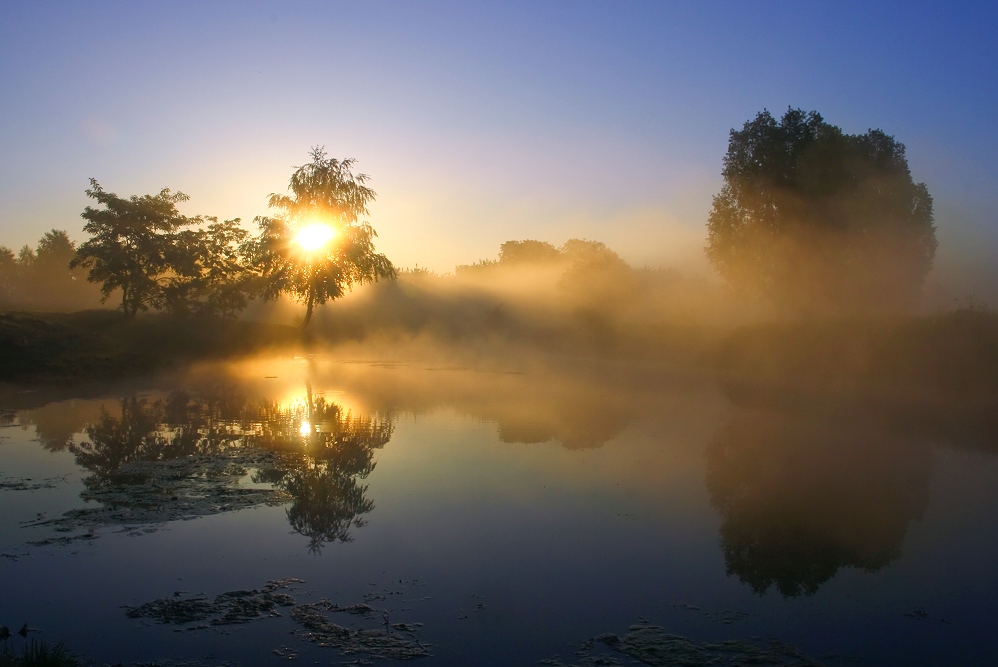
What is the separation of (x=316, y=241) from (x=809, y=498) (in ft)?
127

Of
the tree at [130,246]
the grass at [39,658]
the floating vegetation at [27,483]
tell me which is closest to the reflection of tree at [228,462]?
the floating vegetation at [27,483]

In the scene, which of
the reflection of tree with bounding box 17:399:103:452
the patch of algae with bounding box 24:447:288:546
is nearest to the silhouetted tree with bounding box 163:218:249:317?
the reflection of tree with bounding box 17:399:103:452

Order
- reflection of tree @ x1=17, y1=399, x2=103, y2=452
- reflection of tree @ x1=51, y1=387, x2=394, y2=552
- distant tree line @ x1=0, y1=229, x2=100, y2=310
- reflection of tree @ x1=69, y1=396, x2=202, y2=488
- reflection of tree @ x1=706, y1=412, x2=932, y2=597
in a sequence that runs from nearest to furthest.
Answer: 1. reflection of tree @ x1=706, y1=412, x2=932, y2=597
2. reflection of tree @ x1=51, y1=387, x2=394, y2=552
3. reflection of tree @ x1=69, y1=396, x2=202, y2=488
4. reflection of tree @ x1=17, y1=399, x2=103, y2=452
5. distant tree line @ x1=0, y1=229, x2=100, y2=310

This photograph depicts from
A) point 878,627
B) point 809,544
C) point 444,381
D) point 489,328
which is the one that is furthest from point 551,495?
point 489,328

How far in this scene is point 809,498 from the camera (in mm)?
10711

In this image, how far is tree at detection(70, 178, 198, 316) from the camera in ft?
128

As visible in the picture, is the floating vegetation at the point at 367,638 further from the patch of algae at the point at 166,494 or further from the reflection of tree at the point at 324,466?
the patch of algae at the point at 166,494

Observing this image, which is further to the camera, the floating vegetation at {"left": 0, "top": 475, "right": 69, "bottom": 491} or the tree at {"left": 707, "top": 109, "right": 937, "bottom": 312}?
the tree at {"left": 707, "top": 109, "right": 937, "bottom": 312}

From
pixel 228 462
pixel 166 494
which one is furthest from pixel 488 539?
pixel 228 462

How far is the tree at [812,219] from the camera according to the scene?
3769 centimetres

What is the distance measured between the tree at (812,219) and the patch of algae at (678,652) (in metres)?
35.7

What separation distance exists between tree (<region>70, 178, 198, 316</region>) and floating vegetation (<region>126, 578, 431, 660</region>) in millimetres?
36824

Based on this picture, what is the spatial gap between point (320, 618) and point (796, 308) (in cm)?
3807

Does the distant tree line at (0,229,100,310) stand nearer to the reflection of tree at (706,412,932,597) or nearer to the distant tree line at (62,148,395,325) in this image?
the distant tree line at (62,148,395,325)
